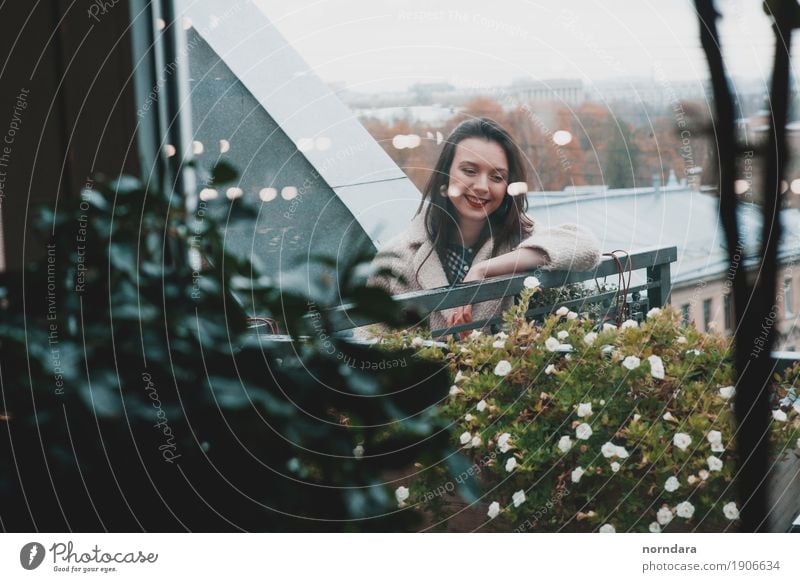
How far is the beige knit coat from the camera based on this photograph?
3.51 ft

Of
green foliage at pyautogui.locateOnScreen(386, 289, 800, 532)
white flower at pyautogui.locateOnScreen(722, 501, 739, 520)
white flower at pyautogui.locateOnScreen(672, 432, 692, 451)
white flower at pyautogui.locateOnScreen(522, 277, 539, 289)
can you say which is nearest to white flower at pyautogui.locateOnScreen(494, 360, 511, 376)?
→ green foliage at pyautogui.locateOnScreen(386, 289, 800, 532)

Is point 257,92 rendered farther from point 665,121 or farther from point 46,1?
point 665,121

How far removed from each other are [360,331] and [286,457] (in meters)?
0.20

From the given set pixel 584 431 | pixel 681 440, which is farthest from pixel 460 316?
pixel 681 440

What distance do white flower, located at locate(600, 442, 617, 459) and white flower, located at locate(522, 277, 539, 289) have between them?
0.22m

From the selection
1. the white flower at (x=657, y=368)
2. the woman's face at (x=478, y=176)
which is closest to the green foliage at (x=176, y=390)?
the woman's face at (x=478, y=176)

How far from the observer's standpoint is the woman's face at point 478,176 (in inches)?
41.6

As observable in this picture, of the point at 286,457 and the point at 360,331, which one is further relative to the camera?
the point at 360,331

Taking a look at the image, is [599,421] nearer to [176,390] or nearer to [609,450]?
[609,450]

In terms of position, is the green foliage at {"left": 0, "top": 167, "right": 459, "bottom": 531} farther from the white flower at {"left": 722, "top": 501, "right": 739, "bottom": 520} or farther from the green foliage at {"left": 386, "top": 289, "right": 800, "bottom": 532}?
the white flower at {"left": 722, "top": 501, "right": 739, "bottom": 520}
